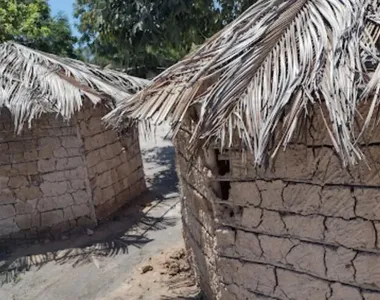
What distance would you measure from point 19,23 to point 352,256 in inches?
458

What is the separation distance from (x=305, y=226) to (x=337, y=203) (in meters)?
0.29

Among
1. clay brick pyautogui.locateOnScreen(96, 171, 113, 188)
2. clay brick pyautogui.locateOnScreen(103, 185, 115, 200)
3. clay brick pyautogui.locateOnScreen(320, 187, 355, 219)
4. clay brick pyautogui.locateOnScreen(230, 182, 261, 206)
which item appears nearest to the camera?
clay brick pyautogui.locateOnScreen(320, 187, 355, 219)

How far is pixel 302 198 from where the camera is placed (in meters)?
2.81

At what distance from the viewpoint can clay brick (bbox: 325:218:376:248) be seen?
258 cm

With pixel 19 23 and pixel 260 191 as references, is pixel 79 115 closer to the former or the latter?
pixel 260 191

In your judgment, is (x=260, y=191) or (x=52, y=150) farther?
(x=52, y=150)

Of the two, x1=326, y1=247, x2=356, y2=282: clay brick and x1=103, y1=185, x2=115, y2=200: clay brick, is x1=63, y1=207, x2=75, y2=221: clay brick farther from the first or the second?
x1=326, y1=247, x2=356, y2=282: clay brick

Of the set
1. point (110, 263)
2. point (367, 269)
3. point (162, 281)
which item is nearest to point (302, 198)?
point (367, 269)

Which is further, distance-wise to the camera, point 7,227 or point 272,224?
point 7,227

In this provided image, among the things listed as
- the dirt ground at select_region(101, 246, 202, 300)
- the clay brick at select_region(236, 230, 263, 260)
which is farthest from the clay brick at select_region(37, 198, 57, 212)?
the clay brick at select_region(236, 230, 263, 260)

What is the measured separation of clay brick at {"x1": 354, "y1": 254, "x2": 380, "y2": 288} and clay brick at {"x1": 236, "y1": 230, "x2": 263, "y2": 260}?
0.71 metres

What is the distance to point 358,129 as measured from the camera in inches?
95.4

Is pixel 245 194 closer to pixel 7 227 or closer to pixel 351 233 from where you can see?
pixel 351 233

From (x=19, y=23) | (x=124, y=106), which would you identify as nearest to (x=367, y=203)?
(x=124, y=106)
